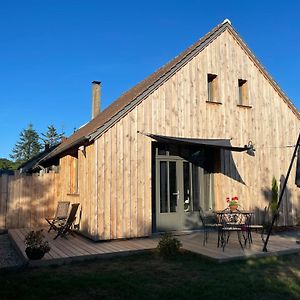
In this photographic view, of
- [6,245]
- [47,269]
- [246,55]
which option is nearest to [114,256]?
[47,269]

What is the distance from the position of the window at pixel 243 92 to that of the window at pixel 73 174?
6257mm

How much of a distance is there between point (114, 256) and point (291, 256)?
394 cm

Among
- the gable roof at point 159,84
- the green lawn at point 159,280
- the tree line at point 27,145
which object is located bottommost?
the green lawn at point 159,280

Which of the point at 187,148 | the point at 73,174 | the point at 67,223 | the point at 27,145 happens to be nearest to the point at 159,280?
the point at 67,223

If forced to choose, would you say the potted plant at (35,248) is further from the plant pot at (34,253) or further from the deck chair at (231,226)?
the deck chair at (231,226)

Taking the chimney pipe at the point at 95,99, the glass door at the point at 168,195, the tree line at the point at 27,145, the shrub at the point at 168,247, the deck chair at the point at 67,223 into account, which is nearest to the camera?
the shrub at the point at 168,247

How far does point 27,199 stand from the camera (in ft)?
39.8

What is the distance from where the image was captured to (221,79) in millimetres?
11812

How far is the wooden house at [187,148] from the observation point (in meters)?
9.45

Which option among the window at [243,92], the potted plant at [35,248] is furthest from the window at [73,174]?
the window at [243,92]

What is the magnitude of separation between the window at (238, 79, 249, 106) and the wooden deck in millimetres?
4815

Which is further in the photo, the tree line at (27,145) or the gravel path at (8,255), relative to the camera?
the tree line at (27,145)

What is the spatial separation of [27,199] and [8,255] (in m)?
4.27

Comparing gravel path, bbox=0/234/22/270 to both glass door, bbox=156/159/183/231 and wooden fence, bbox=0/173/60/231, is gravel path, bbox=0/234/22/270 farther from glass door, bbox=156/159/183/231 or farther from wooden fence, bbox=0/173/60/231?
glass door, bbox=156/159/183/231
